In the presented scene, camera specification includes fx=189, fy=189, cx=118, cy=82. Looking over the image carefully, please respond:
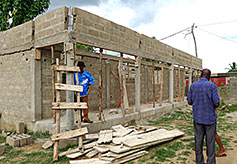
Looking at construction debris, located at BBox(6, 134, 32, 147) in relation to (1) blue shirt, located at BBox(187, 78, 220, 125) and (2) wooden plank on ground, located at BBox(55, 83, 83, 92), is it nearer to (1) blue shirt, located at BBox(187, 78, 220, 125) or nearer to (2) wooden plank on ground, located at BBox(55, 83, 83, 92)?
(2) wooden plank on ground, located at BBox(55, 83, 83, 92)

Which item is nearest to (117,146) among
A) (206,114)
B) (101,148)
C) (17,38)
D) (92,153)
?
(101,148)

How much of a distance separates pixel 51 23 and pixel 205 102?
4.92m

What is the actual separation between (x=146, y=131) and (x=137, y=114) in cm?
229

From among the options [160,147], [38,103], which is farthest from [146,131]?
[38,103]

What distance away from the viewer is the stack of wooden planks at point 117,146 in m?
4.42

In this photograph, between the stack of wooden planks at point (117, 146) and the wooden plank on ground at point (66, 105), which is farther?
the wooden plank on ground at point (66, 105)

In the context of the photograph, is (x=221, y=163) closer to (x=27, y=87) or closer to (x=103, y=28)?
(x=103, y=28)

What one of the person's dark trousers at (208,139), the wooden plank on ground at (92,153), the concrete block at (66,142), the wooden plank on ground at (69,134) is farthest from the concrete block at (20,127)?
the person's dark trousers at (208,139)

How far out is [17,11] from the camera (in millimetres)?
12148

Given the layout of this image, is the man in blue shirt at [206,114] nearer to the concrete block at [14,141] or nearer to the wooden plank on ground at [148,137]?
the wooden plank on ground at [148,137]

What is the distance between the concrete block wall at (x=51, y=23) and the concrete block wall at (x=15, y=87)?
0.87m

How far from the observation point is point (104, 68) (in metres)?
10.1

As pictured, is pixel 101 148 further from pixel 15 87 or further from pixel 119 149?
pixel 15 87

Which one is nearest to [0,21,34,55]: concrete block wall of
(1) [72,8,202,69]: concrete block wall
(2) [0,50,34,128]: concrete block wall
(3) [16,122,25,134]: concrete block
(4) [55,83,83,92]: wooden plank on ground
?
(2) [0,50,34,128]: concrete block wall
